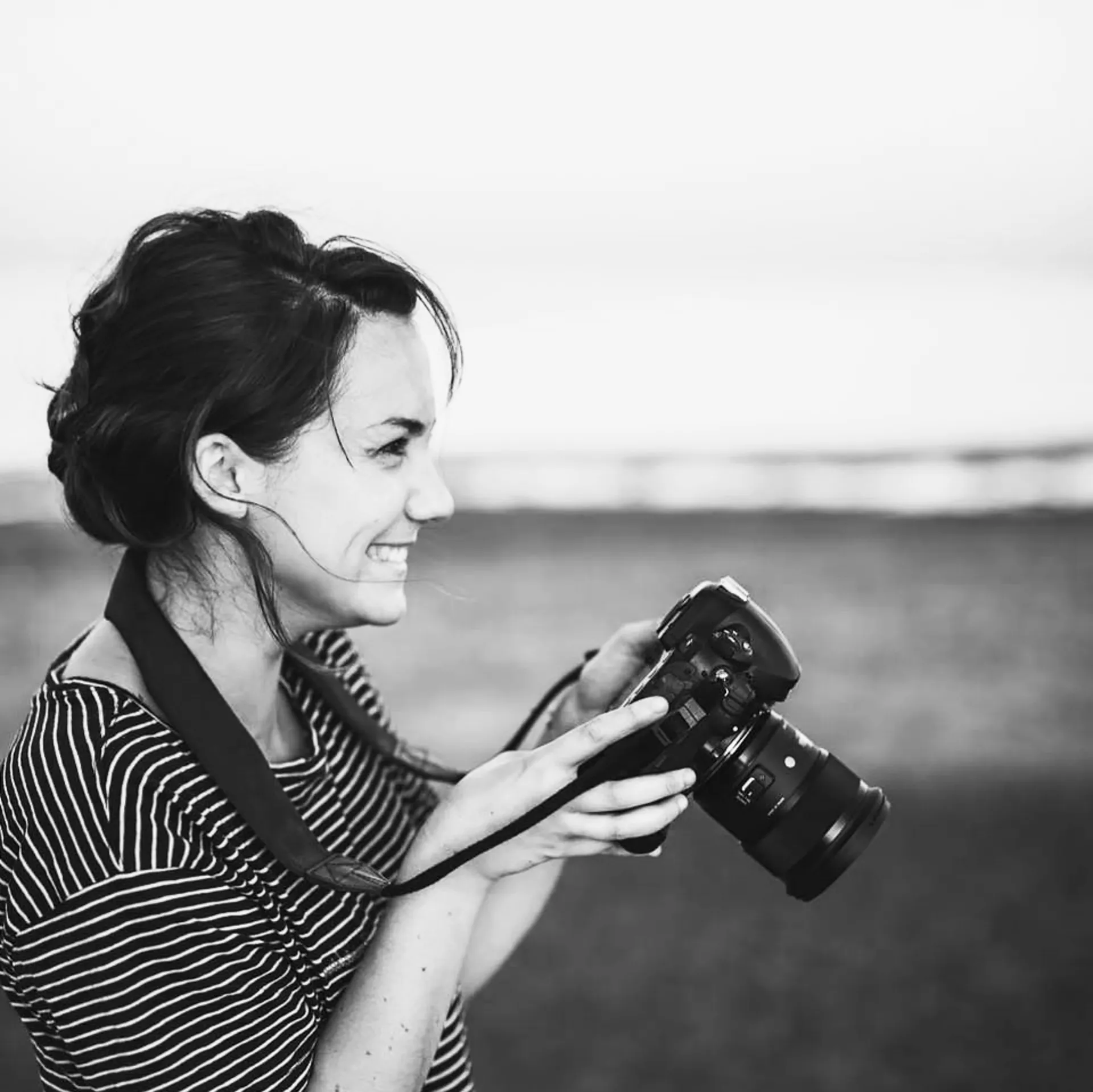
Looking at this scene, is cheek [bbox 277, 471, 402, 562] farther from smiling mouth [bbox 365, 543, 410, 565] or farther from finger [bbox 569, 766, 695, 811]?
finger [bbox 569, 766, 695, 811]

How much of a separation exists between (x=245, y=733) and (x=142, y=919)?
17 cm

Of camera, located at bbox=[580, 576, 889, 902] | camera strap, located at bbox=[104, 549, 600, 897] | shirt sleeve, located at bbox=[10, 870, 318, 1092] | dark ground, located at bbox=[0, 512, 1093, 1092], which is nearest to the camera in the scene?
shirt sleeve, located at bbox=[10, 870, 318, 1092]

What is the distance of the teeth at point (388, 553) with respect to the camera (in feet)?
3.58

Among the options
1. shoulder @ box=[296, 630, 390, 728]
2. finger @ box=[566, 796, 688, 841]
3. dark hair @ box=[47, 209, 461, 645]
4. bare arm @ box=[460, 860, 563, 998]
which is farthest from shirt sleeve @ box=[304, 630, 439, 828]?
finger @ box=[566, 796, 688, 841]

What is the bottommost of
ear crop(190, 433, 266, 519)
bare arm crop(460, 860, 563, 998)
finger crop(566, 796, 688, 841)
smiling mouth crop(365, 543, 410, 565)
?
bare arm crop(460, 860, 563, 998)

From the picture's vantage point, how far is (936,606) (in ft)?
16.0

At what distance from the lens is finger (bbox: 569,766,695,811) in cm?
100

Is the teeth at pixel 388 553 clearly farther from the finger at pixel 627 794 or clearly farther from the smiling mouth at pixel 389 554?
the finger at pixel 627 794

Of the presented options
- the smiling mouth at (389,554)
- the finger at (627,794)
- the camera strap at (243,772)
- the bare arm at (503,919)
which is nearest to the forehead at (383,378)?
the smiling mouth at (389,554)

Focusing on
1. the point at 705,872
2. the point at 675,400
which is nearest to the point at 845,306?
the point at 675,400

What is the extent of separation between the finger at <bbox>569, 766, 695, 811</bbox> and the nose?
0.27 meters

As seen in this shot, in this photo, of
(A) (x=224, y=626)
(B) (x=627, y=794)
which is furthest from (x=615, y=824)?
(A) (x=224, y=626)

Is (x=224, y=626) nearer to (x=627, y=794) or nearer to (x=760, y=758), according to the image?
(x=627, y=794)

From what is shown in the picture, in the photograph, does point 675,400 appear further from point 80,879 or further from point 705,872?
point 80,879
